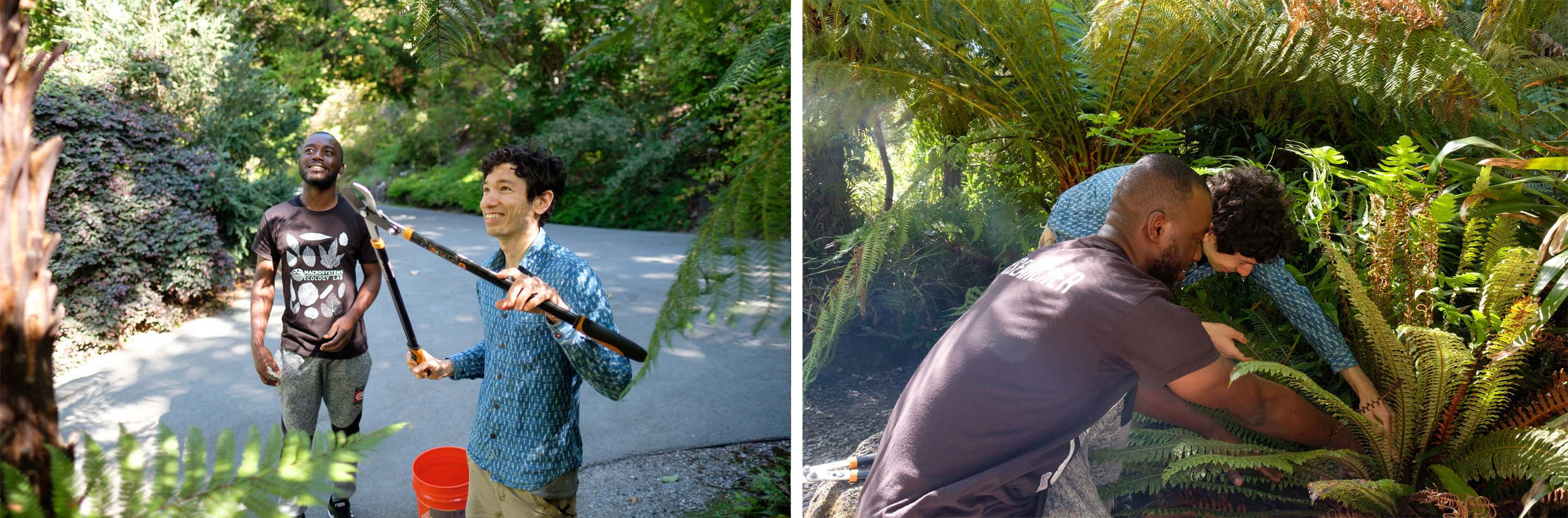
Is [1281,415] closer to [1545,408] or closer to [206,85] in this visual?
[1545,408]

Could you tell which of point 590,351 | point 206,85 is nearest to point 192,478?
point 590,351

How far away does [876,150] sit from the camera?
1864 mm

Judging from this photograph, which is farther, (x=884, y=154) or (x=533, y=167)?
(x=884, y=154)

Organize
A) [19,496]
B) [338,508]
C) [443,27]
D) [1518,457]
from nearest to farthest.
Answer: [19,496] → [443,27] → [1518,457] → [338,508]

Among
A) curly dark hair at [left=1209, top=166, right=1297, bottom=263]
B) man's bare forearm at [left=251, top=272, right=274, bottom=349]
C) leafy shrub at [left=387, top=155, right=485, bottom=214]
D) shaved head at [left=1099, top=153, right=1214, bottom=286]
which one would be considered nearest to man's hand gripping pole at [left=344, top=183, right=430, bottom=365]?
man's bare forearm at [left=251, top=272, right=274, bottom=349]

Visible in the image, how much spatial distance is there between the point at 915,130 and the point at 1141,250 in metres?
0.60

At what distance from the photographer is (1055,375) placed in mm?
1360

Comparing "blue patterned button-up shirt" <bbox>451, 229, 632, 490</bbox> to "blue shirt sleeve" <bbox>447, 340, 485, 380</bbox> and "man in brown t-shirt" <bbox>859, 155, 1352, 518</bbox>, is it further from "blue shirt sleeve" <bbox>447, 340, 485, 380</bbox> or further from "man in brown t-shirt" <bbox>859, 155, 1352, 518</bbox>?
"man in brown t-shirt" <bbox>859, 155, 1352, 518</bbox>

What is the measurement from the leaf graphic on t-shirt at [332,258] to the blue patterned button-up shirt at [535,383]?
85 cm

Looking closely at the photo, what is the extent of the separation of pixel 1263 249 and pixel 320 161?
7.21 feet

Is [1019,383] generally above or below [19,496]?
below

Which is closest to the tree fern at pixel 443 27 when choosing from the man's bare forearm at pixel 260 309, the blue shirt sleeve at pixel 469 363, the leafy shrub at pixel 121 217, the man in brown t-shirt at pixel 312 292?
the blue shirt sleeve at pixel 469 363

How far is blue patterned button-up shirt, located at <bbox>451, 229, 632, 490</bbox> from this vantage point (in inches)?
60.6

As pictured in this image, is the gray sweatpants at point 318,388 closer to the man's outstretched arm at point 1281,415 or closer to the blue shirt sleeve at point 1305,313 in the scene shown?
the man's outstretched arm at point 1281,415
